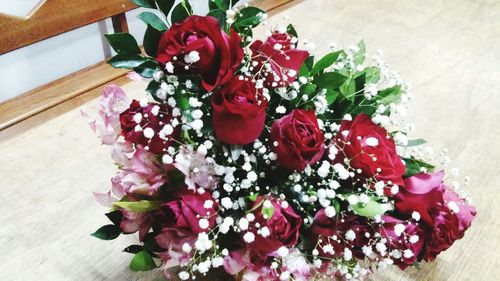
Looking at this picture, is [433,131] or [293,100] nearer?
[293,100]

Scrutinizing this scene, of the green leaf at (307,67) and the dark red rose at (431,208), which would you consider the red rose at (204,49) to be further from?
the dark red rose at (431,208)

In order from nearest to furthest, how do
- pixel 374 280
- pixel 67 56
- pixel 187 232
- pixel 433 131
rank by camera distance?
pixel 187 232 < pixel 374 280 < pixel 433 131 < pixel 67 56

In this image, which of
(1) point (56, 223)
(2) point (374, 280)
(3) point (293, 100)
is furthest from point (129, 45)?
(2) point (374, 280)

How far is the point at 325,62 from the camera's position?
676 mm

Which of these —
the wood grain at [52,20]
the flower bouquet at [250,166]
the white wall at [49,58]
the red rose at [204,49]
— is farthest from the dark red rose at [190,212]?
the white wall at [49,58]

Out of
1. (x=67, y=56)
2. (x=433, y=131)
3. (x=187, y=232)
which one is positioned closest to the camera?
(x=187, y=232)

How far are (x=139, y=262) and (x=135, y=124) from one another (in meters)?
0.17

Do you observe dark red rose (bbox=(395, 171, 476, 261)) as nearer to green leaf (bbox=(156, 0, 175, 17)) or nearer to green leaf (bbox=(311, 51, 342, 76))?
green leaf (bbox=(311, 51, 342, 76))

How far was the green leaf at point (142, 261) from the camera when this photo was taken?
639mm

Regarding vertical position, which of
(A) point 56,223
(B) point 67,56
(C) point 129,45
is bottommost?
(B) point 67,56

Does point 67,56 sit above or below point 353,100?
below

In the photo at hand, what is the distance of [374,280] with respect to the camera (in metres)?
0.75

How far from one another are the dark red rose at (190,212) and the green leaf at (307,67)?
199mm

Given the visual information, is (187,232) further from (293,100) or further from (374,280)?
(374,280)
